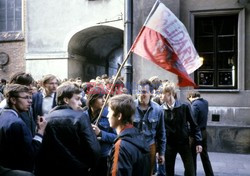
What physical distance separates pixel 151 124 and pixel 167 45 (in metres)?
1.23

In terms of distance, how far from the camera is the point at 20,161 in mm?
3141

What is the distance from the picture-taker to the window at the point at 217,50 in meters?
9.77

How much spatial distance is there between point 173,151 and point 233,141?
4.38 m

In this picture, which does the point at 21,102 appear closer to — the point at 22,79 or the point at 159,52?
the point at 22,79

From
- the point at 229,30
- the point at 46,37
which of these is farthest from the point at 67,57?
the point at 229,30

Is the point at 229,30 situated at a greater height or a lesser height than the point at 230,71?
greater

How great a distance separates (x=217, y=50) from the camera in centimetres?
988

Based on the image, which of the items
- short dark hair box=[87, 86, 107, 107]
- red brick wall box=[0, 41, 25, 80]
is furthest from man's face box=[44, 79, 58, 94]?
red brick wall box=[0, 41, 25, 80]

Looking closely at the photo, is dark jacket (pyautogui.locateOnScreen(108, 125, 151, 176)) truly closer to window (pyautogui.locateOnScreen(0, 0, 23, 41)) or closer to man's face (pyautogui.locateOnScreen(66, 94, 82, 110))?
man's face (pyautogui.locateOnScreen(66, 94, 82, 110))

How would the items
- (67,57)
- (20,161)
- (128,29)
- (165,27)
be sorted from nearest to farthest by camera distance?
(20,161) → (165,27) → (128,29) → (67,57)

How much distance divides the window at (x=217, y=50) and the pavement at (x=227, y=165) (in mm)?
2096

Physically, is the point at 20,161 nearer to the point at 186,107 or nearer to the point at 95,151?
the point at 95,151

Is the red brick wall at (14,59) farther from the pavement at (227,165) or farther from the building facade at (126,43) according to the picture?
the pavement at (227,165)

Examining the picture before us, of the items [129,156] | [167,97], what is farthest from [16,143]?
[167,97]
